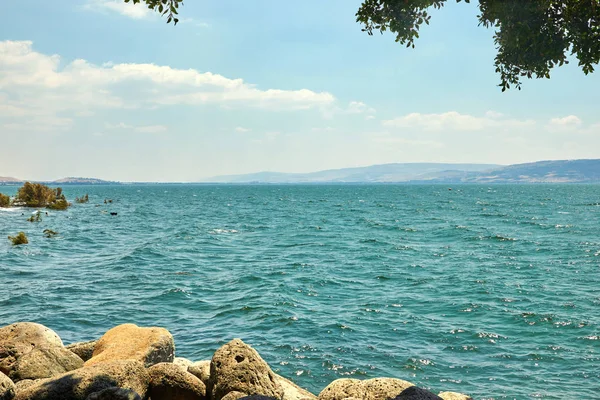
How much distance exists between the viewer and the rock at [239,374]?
34.0 ft

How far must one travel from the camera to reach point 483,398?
48.1ft

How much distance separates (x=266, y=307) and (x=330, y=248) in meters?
20.9

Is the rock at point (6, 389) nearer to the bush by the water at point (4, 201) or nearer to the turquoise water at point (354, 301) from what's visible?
the turquoise water at point (354, 301)

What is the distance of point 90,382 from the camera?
9547 mm

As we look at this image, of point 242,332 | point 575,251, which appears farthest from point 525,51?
point 575,251

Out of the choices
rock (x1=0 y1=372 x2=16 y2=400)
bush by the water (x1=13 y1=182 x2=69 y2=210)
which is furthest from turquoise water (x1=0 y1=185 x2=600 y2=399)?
bush by the water (x1=13 y1=182 x2=69 y2=210)

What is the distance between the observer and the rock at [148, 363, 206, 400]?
34.8ft

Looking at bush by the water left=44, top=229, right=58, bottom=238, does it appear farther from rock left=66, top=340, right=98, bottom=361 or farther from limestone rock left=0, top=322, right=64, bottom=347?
limestone rock left=0, top=322, right=64, bottom=347

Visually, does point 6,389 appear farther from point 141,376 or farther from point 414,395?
point 414,395

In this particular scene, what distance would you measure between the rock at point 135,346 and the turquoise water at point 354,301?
4.97 m

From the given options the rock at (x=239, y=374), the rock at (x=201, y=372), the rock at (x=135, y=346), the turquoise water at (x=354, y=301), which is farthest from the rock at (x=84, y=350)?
the rock at (x=239, y=374)

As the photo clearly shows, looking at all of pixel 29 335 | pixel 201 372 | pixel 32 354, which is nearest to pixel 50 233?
pixel 29 335

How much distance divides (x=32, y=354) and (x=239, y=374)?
5420 millimetres

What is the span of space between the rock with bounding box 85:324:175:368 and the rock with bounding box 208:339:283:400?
2.23 m
